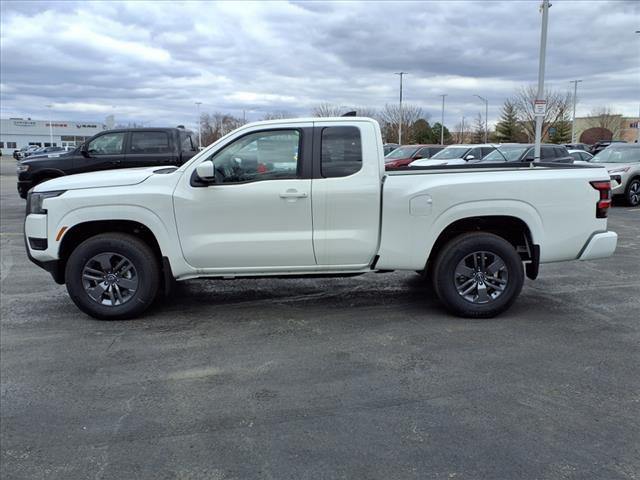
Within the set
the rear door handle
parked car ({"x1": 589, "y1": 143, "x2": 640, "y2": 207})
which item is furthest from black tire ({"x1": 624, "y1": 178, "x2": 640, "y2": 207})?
the rear door handle

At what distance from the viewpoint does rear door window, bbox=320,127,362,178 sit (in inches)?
209

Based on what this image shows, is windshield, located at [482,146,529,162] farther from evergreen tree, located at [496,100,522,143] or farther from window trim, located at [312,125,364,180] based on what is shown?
evergreen tree, located at [496,100,522,143]

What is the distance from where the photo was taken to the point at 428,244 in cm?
536

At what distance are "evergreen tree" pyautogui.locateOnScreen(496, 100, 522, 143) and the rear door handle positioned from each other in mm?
65792

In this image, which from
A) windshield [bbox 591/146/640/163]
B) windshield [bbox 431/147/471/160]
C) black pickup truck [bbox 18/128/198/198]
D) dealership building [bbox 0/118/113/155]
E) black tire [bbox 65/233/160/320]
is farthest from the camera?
dealership building [bbox 0/118/113/155]

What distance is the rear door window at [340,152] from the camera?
5.31 m

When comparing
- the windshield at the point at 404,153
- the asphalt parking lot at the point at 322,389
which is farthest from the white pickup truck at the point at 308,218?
the windshield at the point at 404,153

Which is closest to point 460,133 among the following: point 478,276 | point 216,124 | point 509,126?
point 509,126

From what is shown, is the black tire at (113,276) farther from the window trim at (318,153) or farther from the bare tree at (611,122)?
the bare tree at (611,122)

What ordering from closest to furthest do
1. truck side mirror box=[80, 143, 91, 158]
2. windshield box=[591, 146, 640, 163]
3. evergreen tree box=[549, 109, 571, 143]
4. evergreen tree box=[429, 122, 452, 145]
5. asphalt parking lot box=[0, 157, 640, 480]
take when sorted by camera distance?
asphalt parking lot box=[0, 157, 640, 480] < truck side mirror box=[80, 143, 91, 158] < windshield box=[591, 146, 640, 163] < evergreen tree box=[549, 109, 571, 143] < evergreen tree box=[429, 122, 452, 145]

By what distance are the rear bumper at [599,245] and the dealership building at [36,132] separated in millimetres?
119762

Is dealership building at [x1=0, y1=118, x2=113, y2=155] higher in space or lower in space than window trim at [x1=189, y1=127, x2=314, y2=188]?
higher

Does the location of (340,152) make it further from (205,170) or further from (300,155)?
(205,170)

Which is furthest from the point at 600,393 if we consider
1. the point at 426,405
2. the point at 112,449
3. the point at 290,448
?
the point at 112,449
